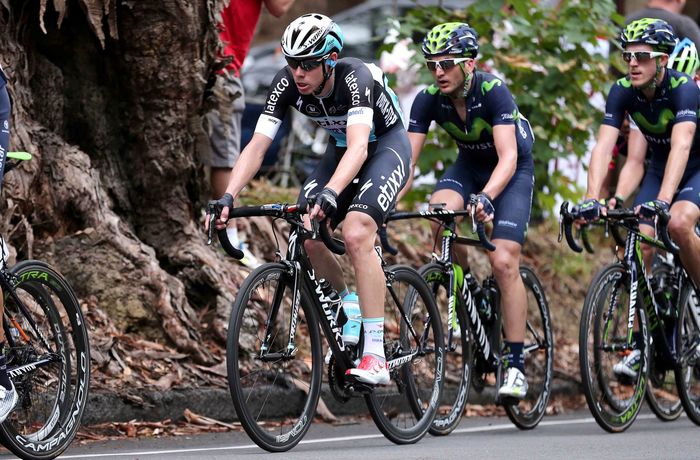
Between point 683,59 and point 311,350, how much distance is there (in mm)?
3997

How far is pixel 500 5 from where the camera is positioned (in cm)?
1205

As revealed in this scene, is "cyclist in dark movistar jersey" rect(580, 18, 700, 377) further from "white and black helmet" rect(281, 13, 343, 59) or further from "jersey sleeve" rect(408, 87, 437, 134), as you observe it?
"white and black helmet" rect(281, 13, 343, 59)

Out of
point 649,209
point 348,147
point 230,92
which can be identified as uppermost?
point 348,147

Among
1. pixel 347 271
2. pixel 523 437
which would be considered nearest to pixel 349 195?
pixel 523 437

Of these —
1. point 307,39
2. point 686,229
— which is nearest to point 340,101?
point 307,39

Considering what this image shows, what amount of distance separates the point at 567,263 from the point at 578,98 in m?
2.47

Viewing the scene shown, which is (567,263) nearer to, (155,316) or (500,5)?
(500,5)

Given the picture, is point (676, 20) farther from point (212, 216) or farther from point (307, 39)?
point (212, 216)

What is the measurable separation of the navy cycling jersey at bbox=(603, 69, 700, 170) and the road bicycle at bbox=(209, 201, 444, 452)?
223 cm

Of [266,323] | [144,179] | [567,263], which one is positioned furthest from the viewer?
[567,263]

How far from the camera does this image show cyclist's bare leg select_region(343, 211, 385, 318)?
7.88 meters

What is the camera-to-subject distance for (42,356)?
709 cm

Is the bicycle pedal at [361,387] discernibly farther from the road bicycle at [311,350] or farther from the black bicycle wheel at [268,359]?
the black bicycle wheel at [268,359]

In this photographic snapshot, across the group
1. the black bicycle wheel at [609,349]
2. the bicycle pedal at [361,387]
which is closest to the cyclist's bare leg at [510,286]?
the black bicycle wheel at [609,349]
